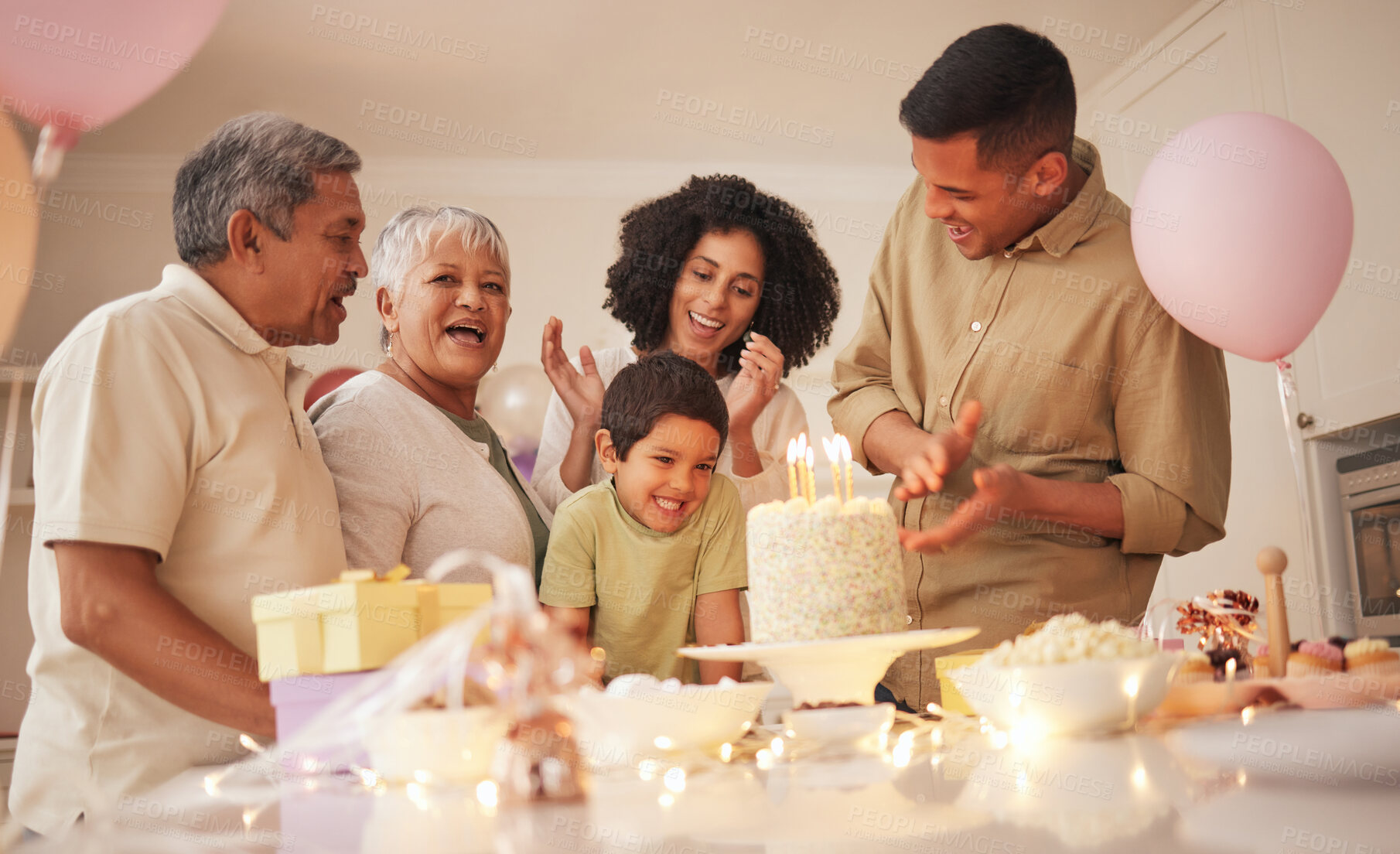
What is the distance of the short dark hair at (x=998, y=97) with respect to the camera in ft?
5.22

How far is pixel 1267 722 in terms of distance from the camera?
0.81 metres

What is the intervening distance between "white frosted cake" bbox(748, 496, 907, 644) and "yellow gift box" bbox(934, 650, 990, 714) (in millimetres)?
115

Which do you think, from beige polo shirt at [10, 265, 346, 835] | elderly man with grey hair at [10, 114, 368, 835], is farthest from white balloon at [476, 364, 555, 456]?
beige polo shirt at [10, 265, 346, 835]

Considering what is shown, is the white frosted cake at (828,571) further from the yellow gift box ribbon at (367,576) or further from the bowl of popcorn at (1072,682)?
the yellow gift box ribbon at (367,576)

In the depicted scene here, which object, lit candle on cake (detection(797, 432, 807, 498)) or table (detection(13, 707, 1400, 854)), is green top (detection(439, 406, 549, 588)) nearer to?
lit candle on cake (detection(797, 432, 807, 498))

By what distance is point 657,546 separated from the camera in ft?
5.76

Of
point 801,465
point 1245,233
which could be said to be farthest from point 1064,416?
point 801,465

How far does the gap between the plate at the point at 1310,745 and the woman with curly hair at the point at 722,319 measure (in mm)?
1266

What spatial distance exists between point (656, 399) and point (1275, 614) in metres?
1.01

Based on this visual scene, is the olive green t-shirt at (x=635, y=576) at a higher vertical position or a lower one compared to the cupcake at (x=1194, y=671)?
higher

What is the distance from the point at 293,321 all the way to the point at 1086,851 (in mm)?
1272

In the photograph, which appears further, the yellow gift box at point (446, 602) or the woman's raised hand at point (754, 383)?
the woman's raised hand at point (754, 383)

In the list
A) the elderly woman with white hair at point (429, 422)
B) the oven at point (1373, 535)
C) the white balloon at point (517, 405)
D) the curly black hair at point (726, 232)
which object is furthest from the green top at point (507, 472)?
the oven at point (1373, 535)

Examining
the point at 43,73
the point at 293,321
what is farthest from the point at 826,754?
the point at 43,73
